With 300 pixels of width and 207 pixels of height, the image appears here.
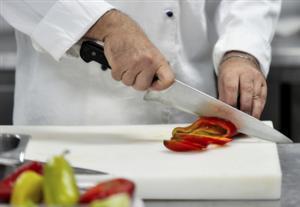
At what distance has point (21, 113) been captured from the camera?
53.1 inches

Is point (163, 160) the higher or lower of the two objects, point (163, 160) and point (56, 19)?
the lower

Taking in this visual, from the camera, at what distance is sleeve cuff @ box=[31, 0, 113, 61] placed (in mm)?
1127

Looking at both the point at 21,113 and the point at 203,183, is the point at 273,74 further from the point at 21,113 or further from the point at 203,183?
the point at 203,183

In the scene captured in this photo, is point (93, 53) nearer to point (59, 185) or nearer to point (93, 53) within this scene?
point (93, 53)

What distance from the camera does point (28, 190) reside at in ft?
1.92

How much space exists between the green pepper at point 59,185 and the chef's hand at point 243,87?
0.65m

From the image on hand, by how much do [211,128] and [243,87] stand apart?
130 millimetres

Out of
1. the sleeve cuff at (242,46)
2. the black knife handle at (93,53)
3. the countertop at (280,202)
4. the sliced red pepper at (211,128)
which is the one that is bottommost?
the countertop at (280,202)

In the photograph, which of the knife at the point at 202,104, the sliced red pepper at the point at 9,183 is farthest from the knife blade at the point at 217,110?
the sliced red pepper at the point at 9,183

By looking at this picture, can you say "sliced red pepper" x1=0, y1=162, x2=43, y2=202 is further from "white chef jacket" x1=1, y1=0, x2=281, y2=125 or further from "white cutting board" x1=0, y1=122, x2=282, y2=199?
"white chef jacket" x1=1, y1=0, x2=281, y2=125

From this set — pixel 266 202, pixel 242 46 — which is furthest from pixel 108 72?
pixel 266 202

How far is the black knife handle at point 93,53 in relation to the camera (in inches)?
44.0

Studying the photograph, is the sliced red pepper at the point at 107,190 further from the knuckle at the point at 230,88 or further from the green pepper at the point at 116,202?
the knuckle at the point at 230,88

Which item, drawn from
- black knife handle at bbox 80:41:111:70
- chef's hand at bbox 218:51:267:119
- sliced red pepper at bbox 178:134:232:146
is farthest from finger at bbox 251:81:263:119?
black knife handle at bbox 80:41:111:70
